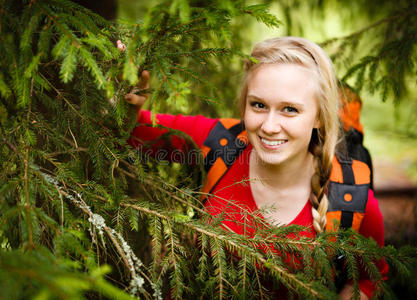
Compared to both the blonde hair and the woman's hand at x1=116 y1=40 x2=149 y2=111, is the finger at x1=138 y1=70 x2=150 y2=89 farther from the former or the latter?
the blonde hair

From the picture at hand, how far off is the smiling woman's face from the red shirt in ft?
1.12

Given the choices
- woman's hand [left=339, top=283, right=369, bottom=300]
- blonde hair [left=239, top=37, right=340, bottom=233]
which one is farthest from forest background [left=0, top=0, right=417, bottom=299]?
woman's hand [left=339, top=283, right=369, bottom=300]

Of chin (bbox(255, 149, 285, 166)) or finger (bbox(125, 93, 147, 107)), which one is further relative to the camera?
chin (bbox(255, 149, 285, 166))

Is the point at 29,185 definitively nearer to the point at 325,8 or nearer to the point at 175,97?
the point at 175,97

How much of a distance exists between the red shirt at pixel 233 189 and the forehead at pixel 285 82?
2.02 feet

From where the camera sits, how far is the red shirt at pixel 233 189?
6.98 ft

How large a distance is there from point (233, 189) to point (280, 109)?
2.42ft

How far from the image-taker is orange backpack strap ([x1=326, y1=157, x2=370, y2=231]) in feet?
6.75

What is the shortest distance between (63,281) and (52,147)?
3.96 ft

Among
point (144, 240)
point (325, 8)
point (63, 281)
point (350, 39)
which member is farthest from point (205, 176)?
point (325, 8)

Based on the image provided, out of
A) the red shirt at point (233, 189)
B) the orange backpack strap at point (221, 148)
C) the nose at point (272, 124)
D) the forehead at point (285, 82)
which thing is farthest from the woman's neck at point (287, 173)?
the forehead at point (285, 82)

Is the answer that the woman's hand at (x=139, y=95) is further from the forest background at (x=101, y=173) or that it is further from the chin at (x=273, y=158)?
the chin at (x=273, y=158)

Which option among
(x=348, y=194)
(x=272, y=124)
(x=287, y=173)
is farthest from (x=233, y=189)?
(x=348, y=194)

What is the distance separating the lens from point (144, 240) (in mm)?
2432
